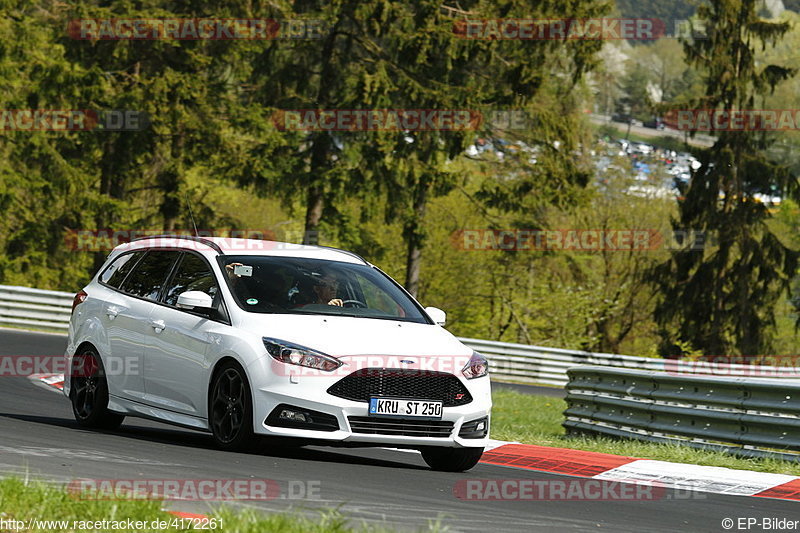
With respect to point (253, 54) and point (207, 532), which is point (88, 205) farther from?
point (207, 532)

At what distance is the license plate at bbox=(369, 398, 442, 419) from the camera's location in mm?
9250

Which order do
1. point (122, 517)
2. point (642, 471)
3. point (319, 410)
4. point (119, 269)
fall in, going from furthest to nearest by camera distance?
1. point (119, 269)
2. point (642, 471)
3. point (319, 410)
4. point (122, 517)

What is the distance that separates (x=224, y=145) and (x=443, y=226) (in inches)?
664

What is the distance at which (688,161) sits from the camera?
4219 cm

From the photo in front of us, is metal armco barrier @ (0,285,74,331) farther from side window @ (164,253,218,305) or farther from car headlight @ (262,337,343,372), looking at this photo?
car headlight @ (262,337,343,372)

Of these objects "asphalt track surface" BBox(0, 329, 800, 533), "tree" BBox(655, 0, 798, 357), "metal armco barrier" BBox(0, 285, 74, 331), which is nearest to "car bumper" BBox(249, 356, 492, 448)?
"asphalt track surface" BBox(0, 329, 800, 533)

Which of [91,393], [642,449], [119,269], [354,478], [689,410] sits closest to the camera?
[354,478]

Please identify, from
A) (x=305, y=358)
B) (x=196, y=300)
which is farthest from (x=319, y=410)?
(x=196, y=300)

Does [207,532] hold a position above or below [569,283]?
above

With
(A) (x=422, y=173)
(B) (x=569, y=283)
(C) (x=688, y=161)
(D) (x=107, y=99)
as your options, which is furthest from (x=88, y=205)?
(C) (x=688, y=161)

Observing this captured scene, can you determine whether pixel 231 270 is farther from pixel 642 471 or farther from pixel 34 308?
pixel 34 308

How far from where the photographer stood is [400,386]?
30.6ft

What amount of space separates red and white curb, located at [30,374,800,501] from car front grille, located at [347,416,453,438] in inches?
59.1

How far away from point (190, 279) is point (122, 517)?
16.3 feet
